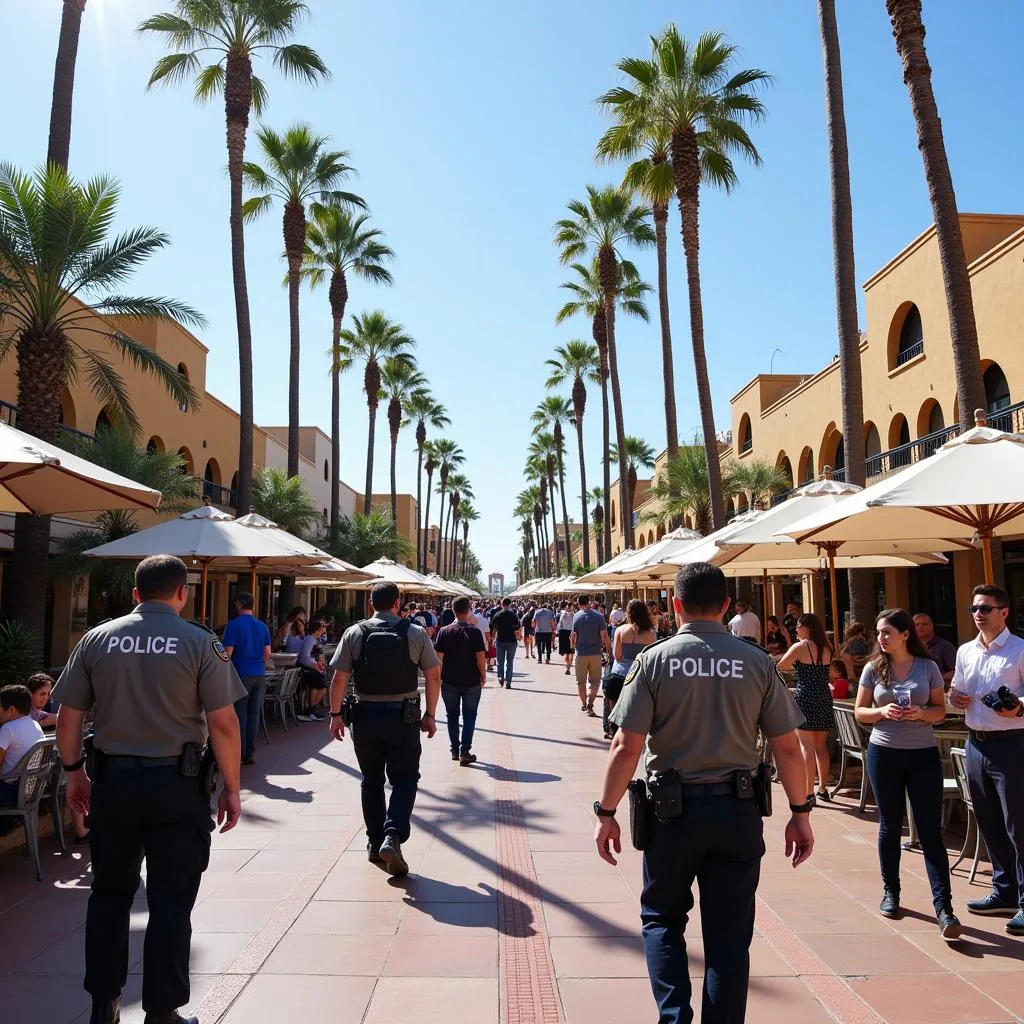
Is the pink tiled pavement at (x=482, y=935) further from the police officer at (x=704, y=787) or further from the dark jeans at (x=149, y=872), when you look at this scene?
the police officer at (x=704, y=787)

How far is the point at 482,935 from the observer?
4.87 meters

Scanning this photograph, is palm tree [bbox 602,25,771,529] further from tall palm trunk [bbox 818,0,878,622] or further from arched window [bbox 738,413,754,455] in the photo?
arched window [bbox 738,413,754,455]

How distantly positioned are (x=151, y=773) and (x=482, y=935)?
223cm

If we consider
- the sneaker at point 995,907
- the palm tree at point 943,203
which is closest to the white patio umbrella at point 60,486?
the sneaker at point 995,907

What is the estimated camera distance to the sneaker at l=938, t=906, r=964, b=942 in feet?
15.3

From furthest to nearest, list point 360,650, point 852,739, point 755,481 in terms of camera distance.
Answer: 1. point 755,481
2. point 852,739
3. point 360,650

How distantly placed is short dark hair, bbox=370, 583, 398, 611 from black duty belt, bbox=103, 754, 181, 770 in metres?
2.64

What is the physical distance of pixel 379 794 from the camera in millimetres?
6066

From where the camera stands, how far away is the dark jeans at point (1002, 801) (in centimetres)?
489

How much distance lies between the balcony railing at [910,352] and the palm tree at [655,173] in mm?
5792

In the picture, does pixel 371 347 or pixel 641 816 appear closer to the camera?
pixel 641 816

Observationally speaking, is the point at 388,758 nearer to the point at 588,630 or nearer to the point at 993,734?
the point at 993,734

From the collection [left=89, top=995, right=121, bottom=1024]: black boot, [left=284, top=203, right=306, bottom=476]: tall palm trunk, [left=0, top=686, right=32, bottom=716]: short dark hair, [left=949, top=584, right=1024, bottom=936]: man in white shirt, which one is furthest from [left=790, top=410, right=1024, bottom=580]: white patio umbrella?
[left=284, top=203, right=306, bottom=476]: tall palm trunk

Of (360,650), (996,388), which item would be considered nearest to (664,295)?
(996,388)
